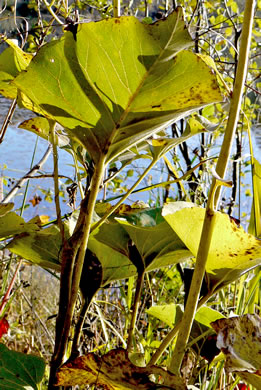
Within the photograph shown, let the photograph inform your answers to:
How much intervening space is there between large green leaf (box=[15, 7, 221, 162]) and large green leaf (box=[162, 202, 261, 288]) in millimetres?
80

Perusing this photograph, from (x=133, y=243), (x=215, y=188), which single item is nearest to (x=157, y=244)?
(x=133, y=243)

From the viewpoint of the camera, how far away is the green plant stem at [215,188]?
1.25ft

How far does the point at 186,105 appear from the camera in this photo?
416 mm

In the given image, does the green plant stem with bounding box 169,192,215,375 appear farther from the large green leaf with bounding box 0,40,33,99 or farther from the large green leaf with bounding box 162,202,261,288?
the large green leaf with bounding box 0,40,33,99

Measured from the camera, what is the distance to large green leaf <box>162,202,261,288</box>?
41 cm

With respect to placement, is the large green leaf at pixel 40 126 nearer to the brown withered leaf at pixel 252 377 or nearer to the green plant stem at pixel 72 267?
the green plant stem at pixel 72 267

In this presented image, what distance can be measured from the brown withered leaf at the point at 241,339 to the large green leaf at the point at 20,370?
0.61 ft

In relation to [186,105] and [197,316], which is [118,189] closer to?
[197,316]

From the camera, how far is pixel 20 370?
1.56 feet

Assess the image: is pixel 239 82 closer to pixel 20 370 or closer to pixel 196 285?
pixel 196 285

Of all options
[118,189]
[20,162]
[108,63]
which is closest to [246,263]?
[108,63]

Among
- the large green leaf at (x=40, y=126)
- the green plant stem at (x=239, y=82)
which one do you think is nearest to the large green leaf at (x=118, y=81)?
the green plant stem at (x=239, y=82)

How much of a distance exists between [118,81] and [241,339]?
23 centimetres

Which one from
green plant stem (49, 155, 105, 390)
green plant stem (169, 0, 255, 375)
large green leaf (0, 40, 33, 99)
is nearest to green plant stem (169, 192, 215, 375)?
green plant stem (169, 0, 255, 375)
